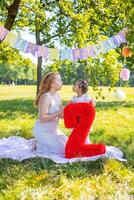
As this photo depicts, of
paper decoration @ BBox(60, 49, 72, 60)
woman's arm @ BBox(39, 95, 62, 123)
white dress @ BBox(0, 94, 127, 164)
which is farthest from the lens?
paper decoration @ BBox(60, 49, 72, 60)

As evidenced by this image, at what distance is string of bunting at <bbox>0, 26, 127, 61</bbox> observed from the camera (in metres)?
8.50

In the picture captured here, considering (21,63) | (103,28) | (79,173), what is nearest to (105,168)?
(79,173)

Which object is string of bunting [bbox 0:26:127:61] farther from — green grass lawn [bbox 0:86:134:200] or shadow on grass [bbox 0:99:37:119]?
shadow on grass [bbox 0:99:37:119]

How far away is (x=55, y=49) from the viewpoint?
29.4ft

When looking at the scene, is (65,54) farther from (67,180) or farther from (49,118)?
(67,180)

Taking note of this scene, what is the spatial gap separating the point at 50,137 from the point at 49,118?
0.37m

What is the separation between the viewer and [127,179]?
6.05m

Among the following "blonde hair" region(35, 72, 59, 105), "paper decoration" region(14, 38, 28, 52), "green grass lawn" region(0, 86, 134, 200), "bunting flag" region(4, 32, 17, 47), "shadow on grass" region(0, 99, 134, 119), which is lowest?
"shadow on grass" region(0, 99, 134, 119)

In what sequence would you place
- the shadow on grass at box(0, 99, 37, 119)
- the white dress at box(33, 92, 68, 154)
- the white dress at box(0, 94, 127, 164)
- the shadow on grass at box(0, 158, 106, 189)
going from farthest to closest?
the shadow on grass at box(0, 99, 37, 119) → the white dress at box(33, 92, 68, 154) → the white dress at box(0, 94, 127, 164) → the shadow on grass at box(0, 158, 106, 189)

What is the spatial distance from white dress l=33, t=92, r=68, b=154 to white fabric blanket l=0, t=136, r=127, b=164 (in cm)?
19

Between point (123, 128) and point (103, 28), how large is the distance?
2.84 m

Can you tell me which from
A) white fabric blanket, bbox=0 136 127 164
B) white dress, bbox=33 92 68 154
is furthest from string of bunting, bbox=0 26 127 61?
white fabric blanket, bbox=0 136 127 164

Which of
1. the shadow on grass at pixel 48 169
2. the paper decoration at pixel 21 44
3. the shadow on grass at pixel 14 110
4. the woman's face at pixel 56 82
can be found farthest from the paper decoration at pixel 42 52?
the shadow on grass at pixel 14 110

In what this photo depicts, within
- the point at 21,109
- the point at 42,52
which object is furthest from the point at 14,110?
the point at 42,52
